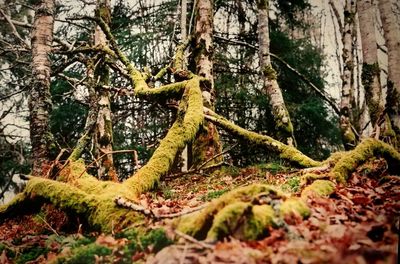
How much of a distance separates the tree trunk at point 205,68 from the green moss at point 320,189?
5.10 metres

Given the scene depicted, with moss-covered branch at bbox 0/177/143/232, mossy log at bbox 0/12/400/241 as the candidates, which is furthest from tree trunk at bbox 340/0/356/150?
moss-covered branch at bbox 0/177/143/232

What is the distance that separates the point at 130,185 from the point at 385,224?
9.06ft

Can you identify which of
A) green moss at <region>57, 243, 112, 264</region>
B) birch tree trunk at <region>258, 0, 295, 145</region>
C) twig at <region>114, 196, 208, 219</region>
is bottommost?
green moss at <region>57, 243, 112, 264</region>

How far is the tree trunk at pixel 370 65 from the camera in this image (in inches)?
332

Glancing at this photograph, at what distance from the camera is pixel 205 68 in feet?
30.2

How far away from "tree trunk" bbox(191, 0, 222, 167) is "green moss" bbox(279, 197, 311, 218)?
5943 mm

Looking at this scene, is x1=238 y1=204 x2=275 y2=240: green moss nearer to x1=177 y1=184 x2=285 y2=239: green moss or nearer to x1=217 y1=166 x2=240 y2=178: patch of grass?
x1=177 y1=184 x2=285 y2=239: green moss

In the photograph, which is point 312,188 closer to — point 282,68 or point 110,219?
point 110,219

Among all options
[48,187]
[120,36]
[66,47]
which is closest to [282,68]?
[120,36]

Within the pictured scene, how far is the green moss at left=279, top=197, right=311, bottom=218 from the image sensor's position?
281cm

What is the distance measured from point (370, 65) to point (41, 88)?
7.39 meters

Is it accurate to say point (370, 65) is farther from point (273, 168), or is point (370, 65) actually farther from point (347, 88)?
point (273, 168)

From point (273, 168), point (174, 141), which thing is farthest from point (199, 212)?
point (273, 168)

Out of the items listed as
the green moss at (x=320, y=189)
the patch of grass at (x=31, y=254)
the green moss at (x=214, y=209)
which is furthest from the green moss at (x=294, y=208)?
the patch of grass at (x=31, y=254)
